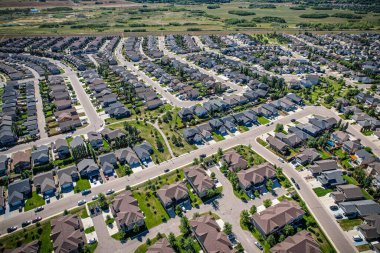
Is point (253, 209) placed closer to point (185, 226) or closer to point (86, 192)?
point (185, 226)

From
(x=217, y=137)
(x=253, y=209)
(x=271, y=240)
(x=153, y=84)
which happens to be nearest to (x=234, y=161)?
(x=217, y=137)

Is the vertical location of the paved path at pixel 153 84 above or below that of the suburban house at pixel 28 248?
above

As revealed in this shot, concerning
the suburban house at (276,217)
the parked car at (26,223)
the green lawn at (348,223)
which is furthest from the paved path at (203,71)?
the parked car at (26,223)

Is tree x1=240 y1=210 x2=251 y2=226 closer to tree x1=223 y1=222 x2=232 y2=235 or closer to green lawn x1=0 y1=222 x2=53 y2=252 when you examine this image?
tree x1=223 y1=222 x2=232 y2=235

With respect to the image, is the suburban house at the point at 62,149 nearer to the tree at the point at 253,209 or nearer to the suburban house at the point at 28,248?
the suburban house at the point at 28,248

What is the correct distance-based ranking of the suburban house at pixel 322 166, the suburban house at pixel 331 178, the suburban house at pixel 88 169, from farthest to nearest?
1. the suburban house at pixel 88 169
2. the suburban house at pixel 322 166
3. the suburban house at pixel 331 178

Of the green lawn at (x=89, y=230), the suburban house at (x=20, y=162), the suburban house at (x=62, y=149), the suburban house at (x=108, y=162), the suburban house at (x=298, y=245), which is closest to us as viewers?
the suburban house at (x=298, y=245)

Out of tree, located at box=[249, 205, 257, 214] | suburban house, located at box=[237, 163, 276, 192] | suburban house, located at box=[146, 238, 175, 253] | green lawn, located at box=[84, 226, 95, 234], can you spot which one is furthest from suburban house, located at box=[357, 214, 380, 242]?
green lawn, located at box=[84, 226, 95, 234]
